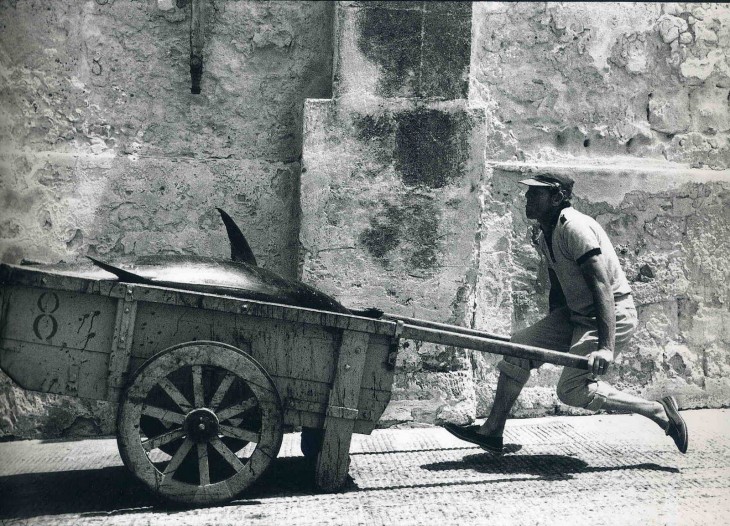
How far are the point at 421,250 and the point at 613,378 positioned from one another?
5.29 ft

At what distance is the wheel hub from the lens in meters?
3.29

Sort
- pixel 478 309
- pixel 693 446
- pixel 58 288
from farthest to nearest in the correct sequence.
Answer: pixel 478 309 < pixel 693 446 < pixel 58 288

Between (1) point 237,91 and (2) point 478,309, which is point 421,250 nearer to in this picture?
(2) point 478,309

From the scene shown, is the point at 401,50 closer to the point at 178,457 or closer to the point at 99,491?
the point at 178,457

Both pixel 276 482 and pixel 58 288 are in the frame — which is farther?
pixel 276 482

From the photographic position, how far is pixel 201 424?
3289mm

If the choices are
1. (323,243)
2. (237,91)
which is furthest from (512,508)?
(237,91)

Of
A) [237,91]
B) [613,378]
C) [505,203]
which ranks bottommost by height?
[613,378]

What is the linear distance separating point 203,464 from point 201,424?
6.8 inches

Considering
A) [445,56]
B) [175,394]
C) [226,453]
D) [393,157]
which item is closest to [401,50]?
[445,56]

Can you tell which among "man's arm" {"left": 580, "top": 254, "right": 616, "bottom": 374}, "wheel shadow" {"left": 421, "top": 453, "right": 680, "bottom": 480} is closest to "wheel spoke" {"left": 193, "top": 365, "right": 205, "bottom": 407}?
"wheel shadow" {"left": 421, "top": 453, "right": 680, "bottom": 480}

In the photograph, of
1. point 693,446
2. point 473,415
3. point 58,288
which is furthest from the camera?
point 473,415

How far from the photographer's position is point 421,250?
15.2 feet

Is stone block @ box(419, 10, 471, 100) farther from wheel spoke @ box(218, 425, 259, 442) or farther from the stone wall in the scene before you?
wheel spoke @ box(218, 425, 259, 442)
